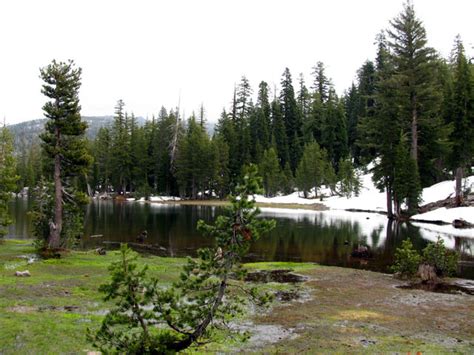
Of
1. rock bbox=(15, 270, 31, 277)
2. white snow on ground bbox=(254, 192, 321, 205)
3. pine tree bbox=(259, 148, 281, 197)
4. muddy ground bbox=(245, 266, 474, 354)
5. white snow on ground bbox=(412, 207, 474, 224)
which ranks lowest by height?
muddy ground bbox=(245, 266, 474, 354)

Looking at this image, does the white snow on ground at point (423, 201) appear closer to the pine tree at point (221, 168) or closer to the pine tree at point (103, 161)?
the pine tree at point (221, 168)

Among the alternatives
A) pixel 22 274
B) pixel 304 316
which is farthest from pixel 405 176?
pixel 22 274

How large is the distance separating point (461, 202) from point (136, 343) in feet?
182

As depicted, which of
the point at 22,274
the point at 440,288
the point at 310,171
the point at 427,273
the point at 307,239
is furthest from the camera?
the point at 310,171

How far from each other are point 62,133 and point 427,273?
937 inches

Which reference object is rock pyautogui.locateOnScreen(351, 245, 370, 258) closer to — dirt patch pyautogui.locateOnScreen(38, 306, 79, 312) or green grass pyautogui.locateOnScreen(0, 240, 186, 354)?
green grass pyautogui.locateOnScreen(0, 240, 186, 354)

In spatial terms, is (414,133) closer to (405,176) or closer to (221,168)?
(405,176)

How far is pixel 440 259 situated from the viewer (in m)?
23.5

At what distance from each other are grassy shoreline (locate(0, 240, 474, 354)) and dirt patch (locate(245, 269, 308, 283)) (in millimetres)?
831

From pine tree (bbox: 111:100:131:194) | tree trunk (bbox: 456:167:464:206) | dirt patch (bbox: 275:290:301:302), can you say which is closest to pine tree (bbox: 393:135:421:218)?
tree trunk (bbox: 456:167:464:206)

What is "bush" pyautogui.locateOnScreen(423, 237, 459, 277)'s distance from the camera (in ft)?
76.6

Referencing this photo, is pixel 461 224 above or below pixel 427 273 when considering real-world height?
above

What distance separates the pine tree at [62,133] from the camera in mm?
28828

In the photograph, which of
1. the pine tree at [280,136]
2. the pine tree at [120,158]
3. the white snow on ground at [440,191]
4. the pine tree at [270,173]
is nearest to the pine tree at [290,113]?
the pine tree at [280,136]
